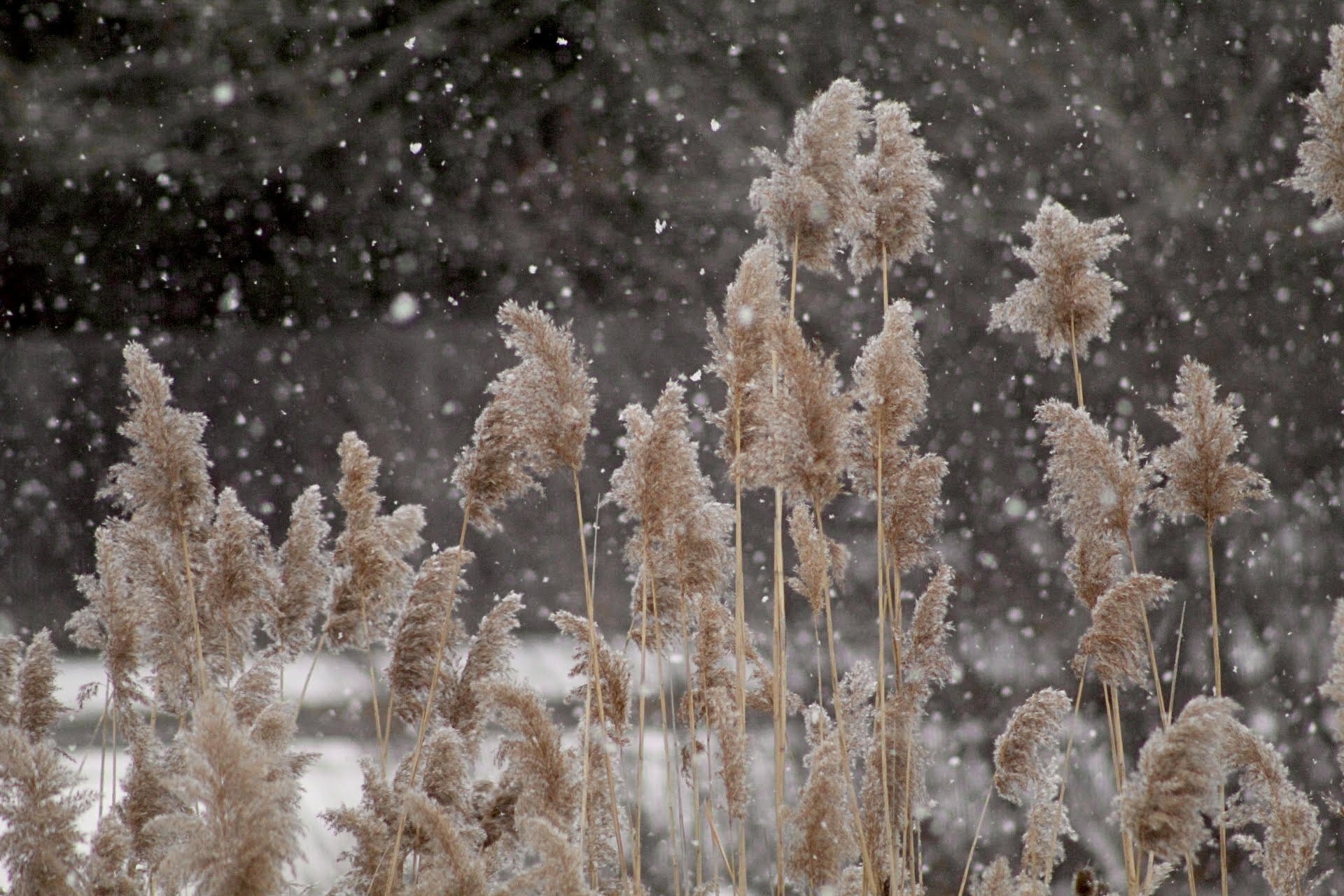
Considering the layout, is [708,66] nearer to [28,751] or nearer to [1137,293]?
[1137,293]

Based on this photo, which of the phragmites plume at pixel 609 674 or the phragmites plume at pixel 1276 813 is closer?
the phragmites plume at pixel 1276 813

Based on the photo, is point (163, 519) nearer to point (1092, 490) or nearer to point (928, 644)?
point (928, 644)

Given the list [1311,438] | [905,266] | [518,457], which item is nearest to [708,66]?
[905,266]

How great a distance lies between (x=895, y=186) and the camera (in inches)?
78.8

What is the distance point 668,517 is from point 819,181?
2.25 feet

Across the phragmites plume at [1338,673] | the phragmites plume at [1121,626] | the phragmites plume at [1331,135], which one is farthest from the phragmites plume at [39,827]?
the phragmites plume at [1331,135]

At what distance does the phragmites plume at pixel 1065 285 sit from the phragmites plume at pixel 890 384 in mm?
305

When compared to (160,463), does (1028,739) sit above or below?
below

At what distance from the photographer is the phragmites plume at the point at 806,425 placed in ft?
5.06

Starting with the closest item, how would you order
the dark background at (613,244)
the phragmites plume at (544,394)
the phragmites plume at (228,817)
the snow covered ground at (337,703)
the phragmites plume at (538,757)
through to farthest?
the phragmites plume at (228,817)
the phragmites plume at (538,757)
the phragmites plume at (544,394)
the dark background at (613,244)
the snow covered ground at (337,703)

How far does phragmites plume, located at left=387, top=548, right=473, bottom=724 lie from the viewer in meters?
1.84

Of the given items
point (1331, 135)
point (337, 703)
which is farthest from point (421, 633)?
point (337, 703)

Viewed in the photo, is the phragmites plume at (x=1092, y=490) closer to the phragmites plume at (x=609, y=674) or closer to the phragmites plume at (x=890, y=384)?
the phragmites plume at (x=890, y=384)

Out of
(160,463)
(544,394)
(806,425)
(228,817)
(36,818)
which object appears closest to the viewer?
(228,817)
